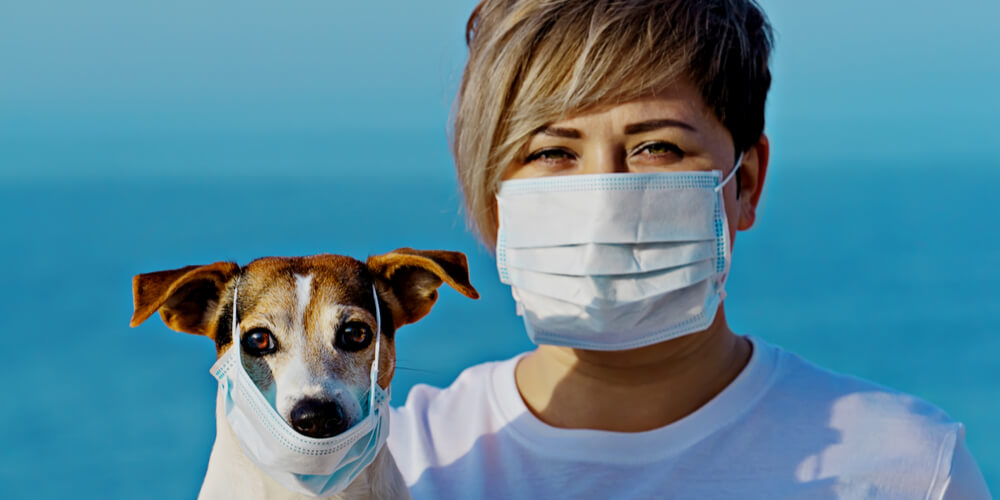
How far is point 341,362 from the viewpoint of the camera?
7.41 feet

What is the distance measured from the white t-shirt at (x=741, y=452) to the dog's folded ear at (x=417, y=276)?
764 millimetres

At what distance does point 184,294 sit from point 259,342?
0.26 meters

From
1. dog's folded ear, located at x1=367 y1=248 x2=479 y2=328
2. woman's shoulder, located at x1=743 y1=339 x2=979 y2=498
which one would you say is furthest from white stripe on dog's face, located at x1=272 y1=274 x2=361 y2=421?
woman's shoulder, located at x1=743 y1=339 x2=979 y2=498

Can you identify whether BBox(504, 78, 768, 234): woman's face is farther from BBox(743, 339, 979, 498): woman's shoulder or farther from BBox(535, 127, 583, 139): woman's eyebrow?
BBox(743, 339, 979, 498): woman's shoulder

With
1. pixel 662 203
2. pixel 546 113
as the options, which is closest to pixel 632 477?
pixel 662 203

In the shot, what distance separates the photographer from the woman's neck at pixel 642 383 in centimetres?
316

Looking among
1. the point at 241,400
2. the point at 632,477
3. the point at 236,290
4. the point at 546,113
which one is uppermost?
the point at 546,113

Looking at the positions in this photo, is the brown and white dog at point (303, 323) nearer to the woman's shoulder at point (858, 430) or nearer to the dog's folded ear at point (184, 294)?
the dog's folded ear at point (184, 294)

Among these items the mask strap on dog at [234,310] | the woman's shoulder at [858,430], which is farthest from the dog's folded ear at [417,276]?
the woman's shoulder at [858,430]

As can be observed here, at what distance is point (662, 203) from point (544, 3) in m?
0.69

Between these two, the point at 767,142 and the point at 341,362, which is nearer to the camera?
the point at 341,362

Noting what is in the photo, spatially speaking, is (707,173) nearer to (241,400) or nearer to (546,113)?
(546,113)

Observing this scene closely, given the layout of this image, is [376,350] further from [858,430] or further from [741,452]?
[858,430]

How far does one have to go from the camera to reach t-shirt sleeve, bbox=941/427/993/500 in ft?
9.57
